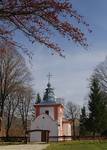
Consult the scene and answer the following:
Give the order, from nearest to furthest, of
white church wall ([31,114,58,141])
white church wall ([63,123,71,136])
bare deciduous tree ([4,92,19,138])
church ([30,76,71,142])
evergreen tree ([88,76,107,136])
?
1. bare deciduous tree ([4,92,19,138])
2. church ([30,76,71,142])
3. white church wall ([31,114,58,141])
4. evergreen tree ([88,76,107,136])
5. white church wall ([63,123,71,136])

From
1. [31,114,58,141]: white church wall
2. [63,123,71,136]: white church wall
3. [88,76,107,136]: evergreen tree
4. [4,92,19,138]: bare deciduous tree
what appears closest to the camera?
[4,92,19,138]: bare deciduous tree

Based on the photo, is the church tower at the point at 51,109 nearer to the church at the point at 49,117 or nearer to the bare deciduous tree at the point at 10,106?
the church at the point at 49,117

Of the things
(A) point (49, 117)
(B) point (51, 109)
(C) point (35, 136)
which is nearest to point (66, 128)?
(B) point (51, 109)

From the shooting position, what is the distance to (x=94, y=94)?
223 feet

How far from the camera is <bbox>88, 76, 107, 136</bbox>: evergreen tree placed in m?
65.8

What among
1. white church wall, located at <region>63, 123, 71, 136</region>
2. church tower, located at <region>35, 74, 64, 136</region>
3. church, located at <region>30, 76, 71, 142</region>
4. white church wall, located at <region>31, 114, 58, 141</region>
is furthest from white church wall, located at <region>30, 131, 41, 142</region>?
white church wall, located at <region>63, 123, 71, 136</region>

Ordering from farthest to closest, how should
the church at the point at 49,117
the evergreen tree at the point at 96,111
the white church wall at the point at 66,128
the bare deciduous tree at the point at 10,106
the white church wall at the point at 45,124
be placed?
the white church wall at the point at 66,128 < the evergreen tree at the point at 96,111 < the white church wall at the point at 45,124 < the church at the point at 49,117 < the bare deciduous tree at the point at 10,106

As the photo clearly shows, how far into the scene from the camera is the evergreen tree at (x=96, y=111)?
65750 mm

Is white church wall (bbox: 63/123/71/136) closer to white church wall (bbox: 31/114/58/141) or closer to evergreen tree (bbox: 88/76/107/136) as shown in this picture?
evergreen tree (bbox: 88/76/107/136)

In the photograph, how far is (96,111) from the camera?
2618 inches

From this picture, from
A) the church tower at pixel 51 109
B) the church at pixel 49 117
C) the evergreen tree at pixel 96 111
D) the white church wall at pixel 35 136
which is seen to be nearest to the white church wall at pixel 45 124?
the church at pixel 49 117

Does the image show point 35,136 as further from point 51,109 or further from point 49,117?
point 51,109

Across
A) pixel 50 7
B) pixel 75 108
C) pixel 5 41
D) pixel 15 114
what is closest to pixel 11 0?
pixel 50 7

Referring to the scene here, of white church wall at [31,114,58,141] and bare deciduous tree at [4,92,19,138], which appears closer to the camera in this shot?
bare deciduous tree at [4,92,19,138]
